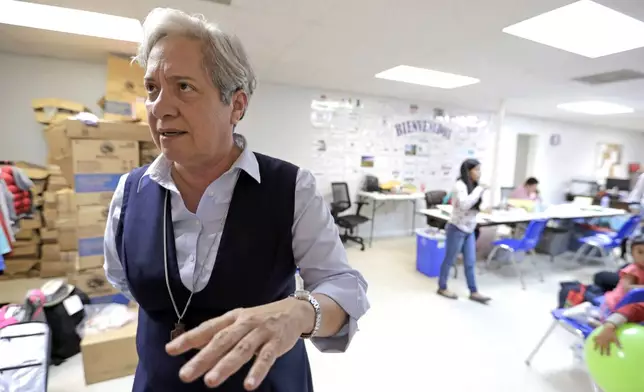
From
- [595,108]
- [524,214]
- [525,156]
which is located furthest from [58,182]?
[525,156]

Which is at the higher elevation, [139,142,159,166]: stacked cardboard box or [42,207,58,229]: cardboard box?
[139,142,159,166]: stacked cardboard box

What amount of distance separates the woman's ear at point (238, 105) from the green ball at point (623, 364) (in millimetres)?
2230

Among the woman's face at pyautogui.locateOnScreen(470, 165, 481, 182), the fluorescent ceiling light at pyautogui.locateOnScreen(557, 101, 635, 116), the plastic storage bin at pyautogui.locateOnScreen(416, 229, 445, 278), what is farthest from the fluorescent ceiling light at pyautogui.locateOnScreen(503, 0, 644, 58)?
the fluorescent ceiling light at pyautogui.locateOnScreen(557, 101, 635, 116)

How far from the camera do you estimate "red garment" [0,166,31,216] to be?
3.05 m

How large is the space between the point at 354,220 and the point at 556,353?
9.90 ft

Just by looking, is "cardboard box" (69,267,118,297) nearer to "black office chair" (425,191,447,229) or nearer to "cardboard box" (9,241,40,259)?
"cardboard box" (9,241,40,259)

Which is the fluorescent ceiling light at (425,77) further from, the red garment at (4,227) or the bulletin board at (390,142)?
the red garment at (4,227)

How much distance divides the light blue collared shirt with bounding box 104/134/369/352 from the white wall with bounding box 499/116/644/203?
788 centimetres

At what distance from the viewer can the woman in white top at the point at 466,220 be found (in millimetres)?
3324

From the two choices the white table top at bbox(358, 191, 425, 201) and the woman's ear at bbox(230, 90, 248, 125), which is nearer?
the woman's ear at bbox(230, 90, 248, 125)

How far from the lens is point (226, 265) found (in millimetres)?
716

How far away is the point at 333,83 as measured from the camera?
4.99 metres

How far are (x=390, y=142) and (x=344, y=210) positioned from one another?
1.77m

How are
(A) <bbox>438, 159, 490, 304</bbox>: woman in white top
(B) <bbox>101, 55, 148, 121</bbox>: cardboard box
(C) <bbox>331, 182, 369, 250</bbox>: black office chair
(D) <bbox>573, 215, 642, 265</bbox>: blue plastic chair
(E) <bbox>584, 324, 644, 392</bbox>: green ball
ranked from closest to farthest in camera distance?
1. (E) <bbox>584, 324, 644, 392</bbox>: green ball
2. (A) <bbox>438, 159, 490, 304</bbox>: woman in white top
3. (B) <bbox>101, 55, 148, 121</bbox>: cardboard box
4. (D) <bbox>573, 215, 642, 265</bbox>: blue plastic chair
5. (C) <bbox>331, 182, 369, 250</bbox>: black office chair
